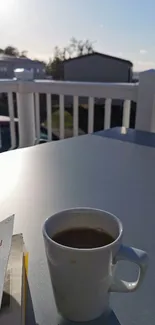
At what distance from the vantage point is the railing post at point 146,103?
5.42 ft

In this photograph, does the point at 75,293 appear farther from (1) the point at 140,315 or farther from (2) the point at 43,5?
(2) the point at 43,5

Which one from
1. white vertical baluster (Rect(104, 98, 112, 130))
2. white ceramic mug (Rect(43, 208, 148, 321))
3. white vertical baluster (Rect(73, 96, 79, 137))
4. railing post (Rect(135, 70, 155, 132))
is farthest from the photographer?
white vertical baluster (Rect(73, 96, 79, 137))

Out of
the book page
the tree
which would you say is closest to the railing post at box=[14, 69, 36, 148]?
the book page

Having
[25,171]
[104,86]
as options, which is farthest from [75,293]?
[104,86]

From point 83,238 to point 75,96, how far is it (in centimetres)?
186

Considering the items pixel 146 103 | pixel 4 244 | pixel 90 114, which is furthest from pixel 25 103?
pixel 4 244

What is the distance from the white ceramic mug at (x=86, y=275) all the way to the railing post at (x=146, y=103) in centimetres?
144

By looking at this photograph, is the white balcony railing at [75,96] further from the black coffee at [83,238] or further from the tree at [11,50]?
the tree at [11,50]

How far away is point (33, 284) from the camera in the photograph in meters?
0.40

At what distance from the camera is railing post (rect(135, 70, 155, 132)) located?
1.65 metres

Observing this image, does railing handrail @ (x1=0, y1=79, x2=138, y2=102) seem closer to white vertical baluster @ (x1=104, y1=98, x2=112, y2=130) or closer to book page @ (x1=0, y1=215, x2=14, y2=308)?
white vertical baluster @ (x1=104, y1=98, x2=112, y2=130)

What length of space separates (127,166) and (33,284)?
555mm

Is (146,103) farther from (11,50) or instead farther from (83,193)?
(11,50)

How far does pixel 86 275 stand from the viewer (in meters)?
0.31
